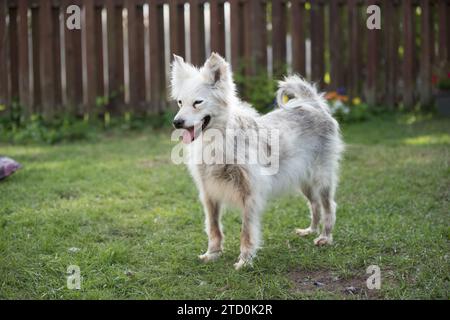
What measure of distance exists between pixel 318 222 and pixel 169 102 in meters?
4.65

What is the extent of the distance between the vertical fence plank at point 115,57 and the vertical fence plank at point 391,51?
4184 mm

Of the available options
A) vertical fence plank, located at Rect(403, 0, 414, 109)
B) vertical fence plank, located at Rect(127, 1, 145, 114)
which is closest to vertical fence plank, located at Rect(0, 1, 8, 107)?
vertical fence plank, located at Rect(127, 1, 145, 114)

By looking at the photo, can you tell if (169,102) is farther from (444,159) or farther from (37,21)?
(444,159)

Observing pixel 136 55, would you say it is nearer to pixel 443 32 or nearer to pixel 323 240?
pixel 443 32

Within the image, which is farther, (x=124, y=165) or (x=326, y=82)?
(x=326, y=82)

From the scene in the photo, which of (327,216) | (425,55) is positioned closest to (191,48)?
(425,55)

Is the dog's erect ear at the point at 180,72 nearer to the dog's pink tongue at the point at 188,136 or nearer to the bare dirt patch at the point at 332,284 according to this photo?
the dog's pink tongue at the point at 188,136

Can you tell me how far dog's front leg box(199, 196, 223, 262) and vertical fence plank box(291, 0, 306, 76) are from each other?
5.06m

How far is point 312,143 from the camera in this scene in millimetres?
4527

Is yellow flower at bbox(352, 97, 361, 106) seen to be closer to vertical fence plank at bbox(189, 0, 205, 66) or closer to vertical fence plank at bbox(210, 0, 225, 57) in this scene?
vertical fence plank at bbox(210, 0, 225, 57)

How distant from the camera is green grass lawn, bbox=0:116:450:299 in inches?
137
